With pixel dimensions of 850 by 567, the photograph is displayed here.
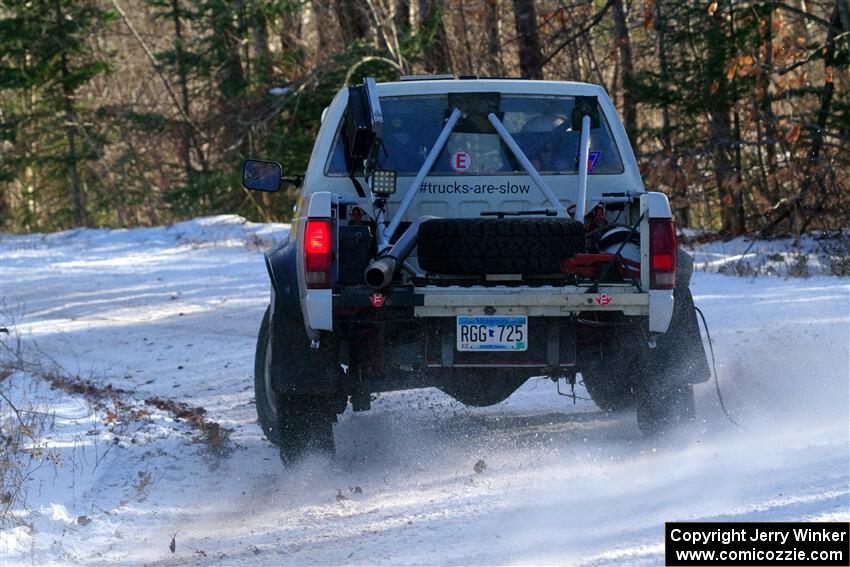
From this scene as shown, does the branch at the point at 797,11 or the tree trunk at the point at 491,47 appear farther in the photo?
the tree trunk at the point at 491,47

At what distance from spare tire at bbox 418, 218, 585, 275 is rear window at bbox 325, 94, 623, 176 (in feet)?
3.48

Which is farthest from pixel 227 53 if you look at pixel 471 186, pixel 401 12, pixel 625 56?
pixel 471 186

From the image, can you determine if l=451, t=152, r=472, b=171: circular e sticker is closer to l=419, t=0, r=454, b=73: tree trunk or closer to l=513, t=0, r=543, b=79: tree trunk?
l=513, t=0, r=543, b=79: tree trunk

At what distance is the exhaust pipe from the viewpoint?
538 cm

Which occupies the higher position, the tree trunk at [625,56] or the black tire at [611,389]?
the tree trunk at [625,56]

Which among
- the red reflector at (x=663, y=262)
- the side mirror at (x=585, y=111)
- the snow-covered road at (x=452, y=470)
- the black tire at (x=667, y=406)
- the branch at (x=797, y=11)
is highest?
the branch at (x=797, y=11)

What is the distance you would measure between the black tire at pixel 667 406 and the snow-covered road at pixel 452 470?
0.11 m

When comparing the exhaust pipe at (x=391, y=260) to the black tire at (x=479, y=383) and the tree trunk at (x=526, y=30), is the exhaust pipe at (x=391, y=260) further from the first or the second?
the tree trunk at (x=526, y=30)

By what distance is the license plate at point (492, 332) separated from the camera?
5477 mm

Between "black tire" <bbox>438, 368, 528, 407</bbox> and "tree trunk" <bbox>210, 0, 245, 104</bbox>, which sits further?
"tree trunk" <bbox>210, 0, 245, 104</bbox>

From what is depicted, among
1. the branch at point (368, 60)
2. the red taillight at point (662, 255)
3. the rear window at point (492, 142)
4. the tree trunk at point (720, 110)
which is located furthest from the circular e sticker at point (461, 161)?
the branch at point (368, 60)

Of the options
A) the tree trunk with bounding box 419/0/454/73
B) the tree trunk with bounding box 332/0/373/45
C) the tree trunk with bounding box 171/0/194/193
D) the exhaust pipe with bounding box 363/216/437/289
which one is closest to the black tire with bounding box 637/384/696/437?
the exhaust pipe with bounding box 363/216/437/289

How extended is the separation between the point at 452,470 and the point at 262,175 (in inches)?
80.6

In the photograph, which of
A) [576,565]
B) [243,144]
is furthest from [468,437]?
[243,144]
